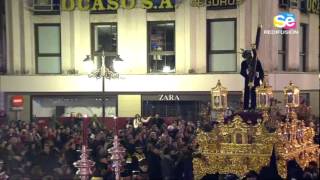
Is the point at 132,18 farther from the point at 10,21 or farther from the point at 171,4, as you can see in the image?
the point at 10,21

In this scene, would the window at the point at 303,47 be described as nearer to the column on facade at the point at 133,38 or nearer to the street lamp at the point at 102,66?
the column on facade at the point at 133,38

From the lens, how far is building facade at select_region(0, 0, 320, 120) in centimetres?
357

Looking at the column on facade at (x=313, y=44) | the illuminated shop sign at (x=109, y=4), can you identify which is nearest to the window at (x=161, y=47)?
the illuminated shop sign at (x=109, y=4)

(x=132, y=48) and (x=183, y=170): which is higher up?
(x=132, y=48)

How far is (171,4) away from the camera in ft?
12.2

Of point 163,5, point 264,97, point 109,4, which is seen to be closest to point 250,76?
point 264,97

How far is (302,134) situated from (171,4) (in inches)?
45.0

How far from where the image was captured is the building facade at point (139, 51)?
357 cm

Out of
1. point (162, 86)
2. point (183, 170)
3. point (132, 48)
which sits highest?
point (132, 48)

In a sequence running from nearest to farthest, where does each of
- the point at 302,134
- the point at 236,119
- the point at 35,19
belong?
the point at 236,119, the point at 302,134, the point at 35,19

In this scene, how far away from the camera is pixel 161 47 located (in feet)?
12.2

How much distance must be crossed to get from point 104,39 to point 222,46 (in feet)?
2.43

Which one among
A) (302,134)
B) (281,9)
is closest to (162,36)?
(281,9)

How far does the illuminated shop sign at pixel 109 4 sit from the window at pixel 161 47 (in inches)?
4.6
